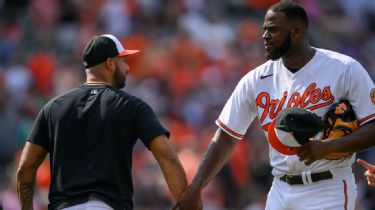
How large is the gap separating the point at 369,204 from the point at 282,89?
8.79 ft

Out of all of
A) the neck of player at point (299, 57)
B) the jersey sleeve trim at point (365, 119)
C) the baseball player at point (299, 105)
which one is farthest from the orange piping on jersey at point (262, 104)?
the jersey sleeve trim at point (365, 119)

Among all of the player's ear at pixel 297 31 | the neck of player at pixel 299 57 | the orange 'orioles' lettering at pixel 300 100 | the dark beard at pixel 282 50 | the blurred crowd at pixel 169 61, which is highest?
the player's ear at pixel 297 31

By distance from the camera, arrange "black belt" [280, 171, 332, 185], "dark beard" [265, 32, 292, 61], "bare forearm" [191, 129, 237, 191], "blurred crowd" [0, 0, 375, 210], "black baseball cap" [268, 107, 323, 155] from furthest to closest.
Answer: "blurred crowd" [0, 0, 375, 210] < "bare forearm" [191, 129, 237, 191] < "dark beard" [265, 32, 292, 61] < "black belt" [280, 171, 332, 185] < "black baseball cap" [268, 107, 323, 155]

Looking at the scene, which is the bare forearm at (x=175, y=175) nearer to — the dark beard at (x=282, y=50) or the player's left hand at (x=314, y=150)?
the player's left hand at (x=314, y=150)

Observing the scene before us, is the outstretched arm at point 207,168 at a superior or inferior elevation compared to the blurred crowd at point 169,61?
superior

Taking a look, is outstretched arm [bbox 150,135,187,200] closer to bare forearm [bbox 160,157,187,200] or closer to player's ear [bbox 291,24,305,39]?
bare forearm [bbox 160,157,187,200]

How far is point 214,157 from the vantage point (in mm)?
7348

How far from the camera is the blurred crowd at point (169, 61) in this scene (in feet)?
41.1

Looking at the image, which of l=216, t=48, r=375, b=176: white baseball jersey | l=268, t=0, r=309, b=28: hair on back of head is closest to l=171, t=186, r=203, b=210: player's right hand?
l=216, t=48, r=375, b=176: white baseball jersey

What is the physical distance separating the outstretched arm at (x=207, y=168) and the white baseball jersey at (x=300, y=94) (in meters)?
0.09

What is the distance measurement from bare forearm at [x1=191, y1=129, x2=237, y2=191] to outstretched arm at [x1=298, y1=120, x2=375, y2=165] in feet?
2.89

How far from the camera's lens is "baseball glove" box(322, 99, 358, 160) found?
267 inches

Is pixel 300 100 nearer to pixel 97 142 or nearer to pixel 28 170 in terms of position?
pixel 97 142

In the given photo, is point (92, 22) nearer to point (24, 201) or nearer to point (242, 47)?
point (242, 47)
